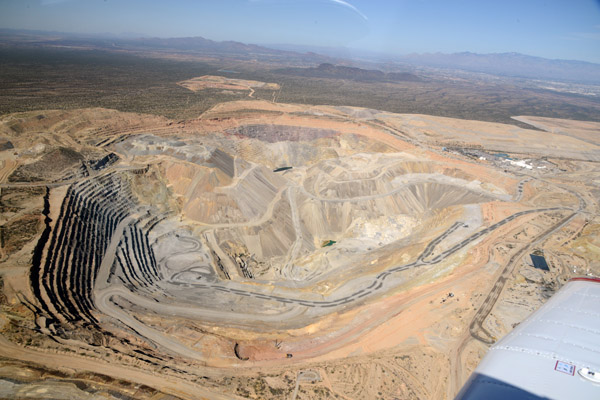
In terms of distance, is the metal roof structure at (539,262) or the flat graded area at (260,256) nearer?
the flat graded area at (260,256)

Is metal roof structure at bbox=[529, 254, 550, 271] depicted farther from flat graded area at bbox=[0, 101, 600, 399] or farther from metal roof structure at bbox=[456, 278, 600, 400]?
metal roof structure at bbox=[456, 278, 600, 400]

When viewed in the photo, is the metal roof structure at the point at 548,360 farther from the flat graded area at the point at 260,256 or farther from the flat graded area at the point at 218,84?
the flat graded area at the point at 218,84

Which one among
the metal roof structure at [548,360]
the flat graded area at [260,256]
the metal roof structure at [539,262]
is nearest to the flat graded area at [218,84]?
the flat graded area at [260,256]

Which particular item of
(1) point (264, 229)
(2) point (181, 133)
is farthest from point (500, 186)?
(2) point (181, 133)

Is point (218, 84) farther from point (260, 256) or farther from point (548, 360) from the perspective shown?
point (548, 360)

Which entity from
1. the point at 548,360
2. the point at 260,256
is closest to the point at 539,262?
the point at 548,360

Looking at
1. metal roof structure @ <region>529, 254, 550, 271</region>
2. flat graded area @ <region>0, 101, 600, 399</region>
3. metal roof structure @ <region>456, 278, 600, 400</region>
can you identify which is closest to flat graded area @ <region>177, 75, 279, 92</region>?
flat graded area @ <region>0, 101, 600, 399</region>

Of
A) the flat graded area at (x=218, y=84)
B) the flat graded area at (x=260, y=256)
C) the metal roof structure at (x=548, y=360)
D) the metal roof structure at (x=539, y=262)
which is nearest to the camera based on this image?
the metal roof structure at (x=548, y=360)
